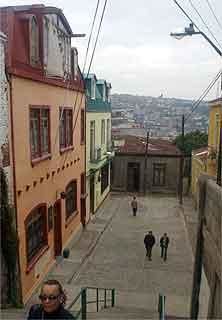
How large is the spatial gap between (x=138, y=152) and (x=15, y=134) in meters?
20.1

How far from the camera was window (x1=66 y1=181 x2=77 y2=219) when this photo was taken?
16.0 metres

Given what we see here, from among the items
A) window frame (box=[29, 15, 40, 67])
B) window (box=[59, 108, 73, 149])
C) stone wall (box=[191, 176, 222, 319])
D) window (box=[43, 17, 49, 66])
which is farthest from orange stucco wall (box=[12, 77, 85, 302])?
stone wall (box=[191, 176, 222, 319])

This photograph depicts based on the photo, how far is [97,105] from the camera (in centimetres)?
2172

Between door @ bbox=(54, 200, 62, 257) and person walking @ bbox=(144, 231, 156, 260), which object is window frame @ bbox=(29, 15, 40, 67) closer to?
door @ bbox=(54, 200, 62, 257)

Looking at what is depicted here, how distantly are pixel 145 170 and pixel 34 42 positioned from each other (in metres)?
19.2

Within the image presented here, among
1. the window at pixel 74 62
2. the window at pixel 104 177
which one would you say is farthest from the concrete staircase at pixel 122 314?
the window at pixel 104 177

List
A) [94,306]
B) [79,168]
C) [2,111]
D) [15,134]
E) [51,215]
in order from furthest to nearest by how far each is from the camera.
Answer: [79,168] → [51,215] → [94,306] → [15,134] → [2,111]

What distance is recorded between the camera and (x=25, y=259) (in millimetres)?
10656

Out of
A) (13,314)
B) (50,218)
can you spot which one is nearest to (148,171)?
(50,218)

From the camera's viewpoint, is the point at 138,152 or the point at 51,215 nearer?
the point at 51,215

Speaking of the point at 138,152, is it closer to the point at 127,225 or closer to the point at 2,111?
the point at 127,225

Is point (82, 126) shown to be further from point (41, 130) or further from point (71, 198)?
point (41, 130)

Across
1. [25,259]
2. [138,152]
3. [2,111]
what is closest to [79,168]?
[25,259]

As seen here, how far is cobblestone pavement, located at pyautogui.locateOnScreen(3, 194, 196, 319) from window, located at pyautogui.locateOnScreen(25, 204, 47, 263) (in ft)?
4.14
